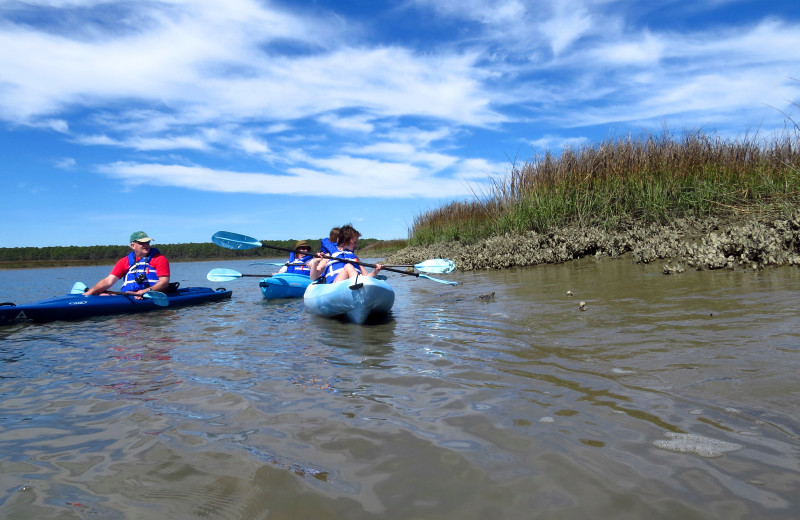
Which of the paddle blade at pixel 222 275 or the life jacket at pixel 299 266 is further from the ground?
the life jacket at pixel 299 266

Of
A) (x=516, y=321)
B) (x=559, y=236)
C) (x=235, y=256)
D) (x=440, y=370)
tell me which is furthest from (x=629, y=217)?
(x=235, y=256)

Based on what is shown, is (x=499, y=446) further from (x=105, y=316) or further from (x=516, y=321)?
(x=105, y=316)

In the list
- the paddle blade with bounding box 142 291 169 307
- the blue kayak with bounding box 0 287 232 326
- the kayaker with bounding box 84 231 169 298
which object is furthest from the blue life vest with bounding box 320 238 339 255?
the blue kayak with bounding box 0 287 232 326

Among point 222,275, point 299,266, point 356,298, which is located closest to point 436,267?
point 356,298

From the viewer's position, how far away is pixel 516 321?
238 inches

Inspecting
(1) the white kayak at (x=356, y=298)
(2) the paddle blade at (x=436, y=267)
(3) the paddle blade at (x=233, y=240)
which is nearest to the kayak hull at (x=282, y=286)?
(3) the paddle blade at (x=233, y=240)

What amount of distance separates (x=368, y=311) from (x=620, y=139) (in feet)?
30.7

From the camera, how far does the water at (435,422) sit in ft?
6.79

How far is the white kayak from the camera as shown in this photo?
22.2ft

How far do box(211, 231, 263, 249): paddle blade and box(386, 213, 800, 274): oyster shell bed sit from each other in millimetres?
6530

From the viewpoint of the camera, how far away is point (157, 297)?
30.0 feet

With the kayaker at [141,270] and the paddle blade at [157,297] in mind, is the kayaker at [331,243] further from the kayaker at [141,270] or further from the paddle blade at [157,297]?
the kayaker at [141,270]

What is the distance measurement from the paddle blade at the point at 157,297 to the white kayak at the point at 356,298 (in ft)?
11.0

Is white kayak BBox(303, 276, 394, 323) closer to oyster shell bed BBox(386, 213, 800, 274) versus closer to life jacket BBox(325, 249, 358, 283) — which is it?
life jacket BBox(325, 249, 358, 283)
